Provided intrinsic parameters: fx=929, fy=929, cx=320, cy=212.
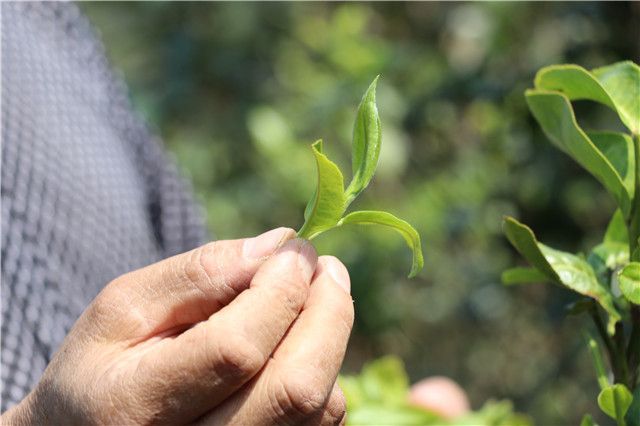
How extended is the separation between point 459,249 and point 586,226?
40 cm

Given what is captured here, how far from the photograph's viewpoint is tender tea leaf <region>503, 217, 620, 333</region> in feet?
1.73

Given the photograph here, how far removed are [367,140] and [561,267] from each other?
0.13 m

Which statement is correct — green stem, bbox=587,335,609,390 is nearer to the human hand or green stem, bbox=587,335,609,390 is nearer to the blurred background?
the human hand

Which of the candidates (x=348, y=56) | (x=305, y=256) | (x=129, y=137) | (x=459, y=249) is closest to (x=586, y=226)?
(x=459, y=249)

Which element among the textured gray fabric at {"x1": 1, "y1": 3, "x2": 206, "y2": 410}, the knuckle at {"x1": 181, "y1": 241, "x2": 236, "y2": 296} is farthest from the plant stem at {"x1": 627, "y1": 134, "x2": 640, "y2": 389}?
the textured gray fabric at {"x1": 1, "y1": 3, "x2": 206, "y2": 410}

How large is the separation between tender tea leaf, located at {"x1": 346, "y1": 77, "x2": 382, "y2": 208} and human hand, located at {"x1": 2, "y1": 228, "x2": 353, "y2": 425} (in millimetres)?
44

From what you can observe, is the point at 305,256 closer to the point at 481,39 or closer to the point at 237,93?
the point at 481,39

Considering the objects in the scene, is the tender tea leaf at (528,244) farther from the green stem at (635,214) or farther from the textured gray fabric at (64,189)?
the textured gray fabric at (64,189)

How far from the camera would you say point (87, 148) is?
1.12 meters

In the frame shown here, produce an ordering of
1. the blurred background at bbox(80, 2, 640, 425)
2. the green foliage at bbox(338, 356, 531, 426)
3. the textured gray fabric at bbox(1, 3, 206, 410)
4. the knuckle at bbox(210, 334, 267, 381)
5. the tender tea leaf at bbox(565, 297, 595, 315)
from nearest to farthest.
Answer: the knuckle at bbox(210, 334, 267, 381)
the tender tea leaf at bbox(565, 297, 595, 315)
the green foliage at bbox(338, 356, 531, 426)
the textured gray fabric at bbox(1, 3, 206, 410)
the blurred background at bbox(80, 2, 640, 425)

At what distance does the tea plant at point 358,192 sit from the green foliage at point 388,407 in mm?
286

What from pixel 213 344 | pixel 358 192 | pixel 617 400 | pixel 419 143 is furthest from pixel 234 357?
pixel 419 143

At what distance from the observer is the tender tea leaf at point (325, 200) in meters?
0.48

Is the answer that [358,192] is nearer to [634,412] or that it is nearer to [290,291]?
[290,291]
